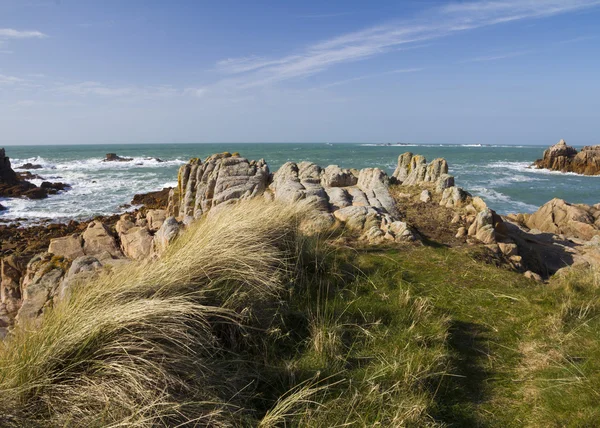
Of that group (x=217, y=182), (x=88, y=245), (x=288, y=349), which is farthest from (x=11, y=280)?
(x=288, y=349)

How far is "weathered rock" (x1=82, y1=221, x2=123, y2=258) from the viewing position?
37.5 feet

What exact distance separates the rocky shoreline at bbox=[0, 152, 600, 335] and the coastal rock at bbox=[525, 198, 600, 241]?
0.13 ft

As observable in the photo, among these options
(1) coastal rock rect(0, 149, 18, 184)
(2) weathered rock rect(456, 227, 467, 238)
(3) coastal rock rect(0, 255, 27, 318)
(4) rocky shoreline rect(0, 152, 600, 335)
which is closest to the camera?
(4) rocky shoreline rect(0, 152, 600, 335)

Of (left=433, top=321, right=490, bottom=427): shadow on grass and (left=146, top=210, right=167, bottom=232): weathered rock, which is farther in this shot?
(left=146, top=210, right=167, bottom=232): weathered rock

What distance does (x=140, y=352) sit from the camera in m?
3.00

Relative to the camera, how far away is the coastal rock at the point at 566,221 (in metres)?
15.3

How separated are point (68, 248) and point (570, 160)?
192ft

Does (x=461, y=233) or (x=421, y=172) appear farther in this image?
(x=421, y=172)

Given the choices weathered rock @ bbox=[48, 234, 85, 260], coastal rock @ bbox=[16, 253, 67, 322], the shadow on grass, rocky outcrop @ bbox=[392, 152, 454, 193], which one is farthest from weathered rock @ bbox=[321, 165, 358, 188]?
the shadow on grass

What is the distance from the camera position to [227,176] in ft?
45.7

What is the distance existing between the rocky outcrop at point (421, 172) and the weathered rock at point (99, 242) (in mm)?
11390

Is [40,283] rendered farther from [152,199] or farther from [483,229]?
[152,199]

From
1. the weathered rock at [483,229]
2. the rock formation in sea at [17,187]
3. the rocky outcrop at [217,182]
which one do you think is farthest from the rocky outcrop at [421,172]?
the rock formation in sea at [17,187]

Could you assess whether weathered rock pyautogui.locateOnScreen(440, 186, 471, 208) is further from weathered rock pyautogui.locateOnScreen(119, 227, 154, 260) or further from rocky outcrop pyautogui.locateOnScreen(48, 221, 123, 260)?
rocky outcrop pyautogui.locateOnScreen(48, 221, 123, 260)
